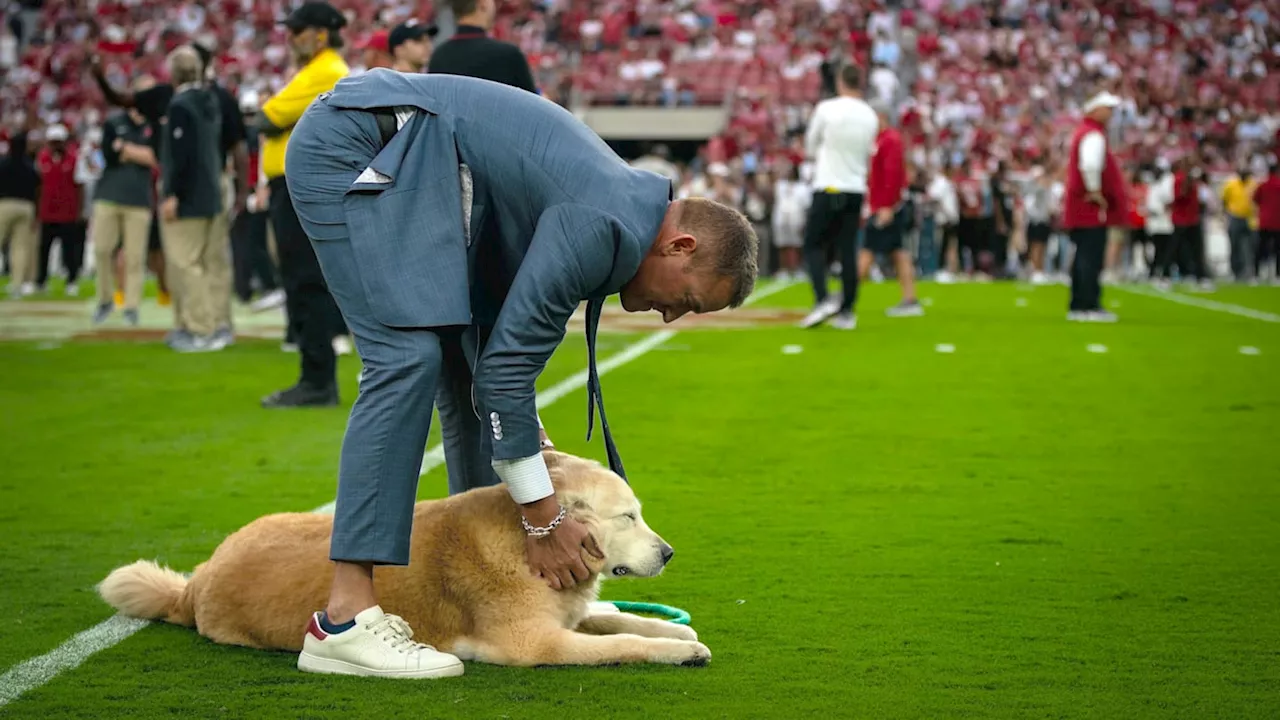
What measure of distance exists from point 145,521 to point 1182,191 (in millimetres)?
26596

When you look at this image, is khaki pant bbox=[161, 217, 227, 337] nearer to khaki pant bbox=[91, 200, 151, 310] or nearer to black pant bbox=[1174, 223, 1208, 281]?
khaki pant bbox=[91, 200, 151, 310]

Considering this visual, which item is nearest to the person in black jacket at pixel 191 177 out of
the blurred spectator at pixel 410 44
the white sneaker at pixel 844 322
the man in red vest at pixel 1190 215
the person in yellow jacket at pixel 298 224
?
the person in yellow jacket at pixel 298 224

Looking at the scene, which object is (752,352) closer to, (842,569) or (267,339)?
(267,339)

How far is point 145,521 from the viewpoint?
259 inches

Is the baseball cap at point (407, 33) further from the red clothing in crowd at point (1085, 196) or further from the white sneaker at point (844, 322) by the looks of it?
the red clothing in crowd at point (1085, 196)

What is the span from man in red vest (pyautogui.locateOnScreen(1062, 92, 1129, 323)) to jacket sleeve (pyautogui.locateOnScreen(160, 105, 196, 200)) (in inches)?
373

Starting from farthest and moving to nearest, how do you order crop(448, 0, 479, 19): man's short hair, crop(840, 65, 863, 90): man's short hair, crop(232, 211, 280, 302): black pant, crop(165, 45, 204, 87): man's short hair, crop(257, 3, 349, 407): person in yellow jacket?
crop(232, 211, 280, 302): black pant, crop(840, 65, 863, 90): man's short hair, crop(165, 45, 204, 87): man's short hair, crop(257, 3, 349, 407): person in yellow jacket, crop(448, 0, 479, 19): man's short hair

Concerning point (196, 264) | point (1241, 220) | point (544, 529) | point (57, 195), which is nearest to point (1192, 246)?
point (1241, 220)

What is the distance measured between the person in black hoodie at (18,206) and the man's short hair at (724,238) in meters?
20.5

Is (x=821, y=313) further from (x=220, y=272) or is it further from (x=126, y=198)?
(x=126, y=198)

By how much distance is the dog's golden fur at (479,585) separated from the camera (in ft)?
14.4

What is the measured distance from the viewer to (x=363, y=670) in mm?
4230

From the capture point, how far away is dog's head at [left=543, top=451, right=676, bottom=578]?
445 centimetres

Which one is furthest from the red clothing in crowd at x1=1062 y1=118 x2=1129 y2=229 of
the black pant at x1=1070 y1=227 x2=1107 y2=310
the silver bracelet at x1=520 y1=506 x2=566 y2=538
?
the silver bracelet at x1=520 y1=506 x2=566 y2=538
